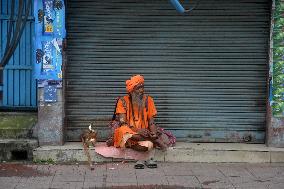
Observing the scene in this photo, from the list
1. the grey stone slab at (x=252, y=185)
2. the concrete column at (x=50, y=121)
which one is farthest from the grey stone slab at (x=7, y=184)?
the grey stone slab at (x=252, y=185)

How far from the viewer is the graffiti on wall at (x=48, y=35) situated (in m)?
7.88

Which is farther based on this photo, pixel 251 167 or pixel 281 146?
pixel 281 146

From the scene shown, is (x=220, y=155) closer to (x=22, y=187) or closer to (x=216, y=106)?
(x=216, y=106)

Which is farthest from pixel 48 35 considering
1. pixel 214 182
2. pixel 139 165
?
pixel 214 182

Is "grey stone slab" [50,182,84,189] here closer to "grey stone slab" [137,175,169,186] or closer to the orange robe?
"grey stone slab" [137,175,169,186]

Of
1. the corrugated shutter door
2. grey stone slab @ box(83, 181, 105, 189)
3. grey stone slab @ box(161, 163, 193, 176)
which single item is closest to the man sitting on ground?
grey stone slab @ box(161, 163, 193, 176)

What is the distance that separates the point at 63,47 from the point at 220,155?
3.06 m

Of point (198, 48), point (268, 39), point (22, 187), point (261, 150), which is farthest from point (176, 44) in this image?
point (22, 187)

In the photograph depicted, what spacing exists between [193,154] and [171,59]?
1.63 metres

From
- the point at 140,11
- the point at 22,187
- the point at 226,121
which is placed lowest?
the point at 22,187

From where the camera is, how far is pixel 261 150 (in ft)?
26.3

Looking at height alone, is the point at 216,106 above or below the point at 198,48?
below

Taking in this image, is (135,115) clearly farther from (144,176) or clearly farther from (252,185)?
(252,185)

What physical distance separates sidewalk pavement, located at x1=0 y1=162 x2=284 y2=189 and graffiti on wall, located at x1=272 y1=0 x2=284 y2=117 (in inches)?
38.6
